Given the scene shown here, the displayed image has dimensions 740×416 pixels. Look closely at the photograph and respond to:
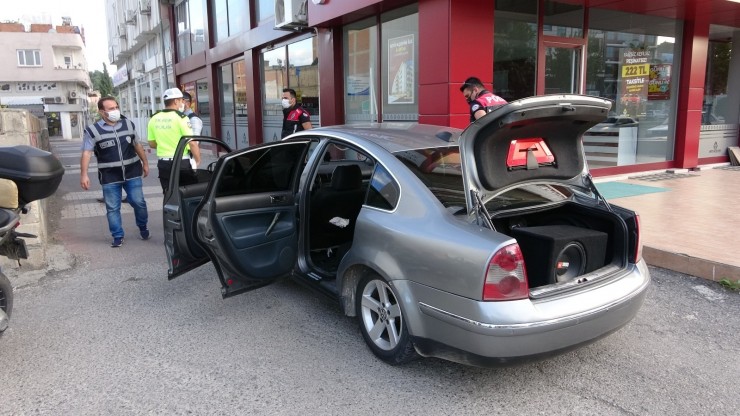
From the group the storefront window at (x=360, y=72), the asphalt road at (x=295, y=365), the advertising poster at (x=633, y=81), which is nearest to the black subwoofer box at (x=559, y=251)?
the asphalt road at (x=295, y=365)

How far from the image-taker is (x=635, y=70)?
34.3 ft

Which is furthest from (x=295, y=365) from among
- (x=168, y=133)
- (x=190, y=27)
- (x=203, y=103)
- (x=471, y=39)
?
(x=190, y=27)

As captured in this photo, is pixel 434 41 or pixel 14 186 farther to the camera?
pixel 434 41

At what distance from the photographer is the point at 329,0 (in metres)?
→ 9.18

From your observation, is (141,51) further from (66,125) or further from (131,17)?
(66,125)

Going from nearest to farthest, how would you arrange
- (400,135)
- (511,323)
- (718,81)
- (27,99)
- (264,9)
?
(511,323), (400,135), (718,81), (264,9), (27,99)

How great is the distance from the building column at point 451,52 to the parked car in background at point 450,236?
3.37 meters

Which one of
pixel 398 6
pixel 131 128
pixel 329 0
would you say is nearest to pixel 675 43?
pixel 398 6

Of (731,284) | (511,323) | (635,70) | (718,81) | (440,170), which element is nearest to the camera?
(511,323)

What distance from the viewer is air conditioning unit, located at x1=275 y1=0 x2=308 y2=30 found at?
10258 millimetres

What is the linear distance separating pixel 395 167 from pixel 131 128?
4479 millimetres

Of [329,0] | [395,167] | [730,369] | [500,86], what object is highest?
[329,0]

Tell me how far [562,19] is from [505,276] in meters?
7.75

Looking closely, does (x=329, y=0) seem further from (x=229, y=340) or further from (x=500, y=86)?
(x=229, y=340)
